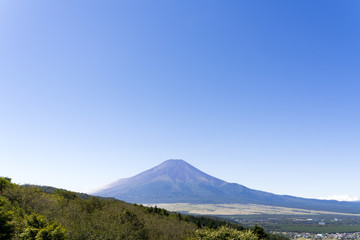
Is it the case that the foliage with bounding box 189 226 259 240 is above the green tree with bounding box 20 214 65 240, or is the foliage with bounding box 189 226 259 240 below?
below

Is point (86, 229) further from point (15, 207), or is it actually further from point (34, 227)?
point (15, 207)

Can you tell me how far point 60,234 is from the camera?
28.2 metres

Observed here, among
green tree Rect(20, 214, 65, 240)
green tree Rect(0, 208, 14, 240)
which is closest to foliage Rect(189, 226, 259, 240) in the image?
green tree Rect(20, 214, 65, 240)

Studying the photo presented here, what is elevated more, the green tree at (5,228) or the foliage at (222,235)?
the green tree at (5,228)

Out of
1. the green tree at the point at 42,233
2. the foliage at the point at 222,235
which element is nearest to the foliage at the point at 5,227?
the green tree at the point at 42,233

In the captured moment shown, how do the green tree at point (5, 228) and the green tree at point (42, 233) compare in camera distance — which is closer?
the green tree at point (42, 233)

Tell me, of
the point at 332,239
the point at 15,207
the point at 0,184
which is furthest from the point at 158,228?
the point at 332,239

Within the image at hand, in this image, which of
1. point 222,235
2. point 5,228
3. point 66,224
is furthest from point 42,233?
point 222,235

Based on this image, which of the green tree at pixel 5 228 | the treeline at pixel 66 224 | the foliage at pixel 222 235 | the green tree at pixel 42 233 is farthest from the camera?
the foliage at pixel 222 235

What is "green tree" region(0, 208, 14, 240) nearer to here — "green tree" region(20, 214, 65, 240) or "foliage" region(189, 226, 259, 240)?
"green tree" region(20, 214, 65, 240)

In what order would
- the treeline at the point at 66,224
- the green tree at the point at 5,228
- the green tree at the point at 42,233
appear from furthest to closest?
the treeline at the point at 66,224, the green tree at the point at 5,228, the green tree at the point at 42,233

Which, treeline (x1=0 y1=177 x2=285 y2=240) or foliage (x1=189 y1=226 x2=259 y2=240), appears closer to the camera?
treeline (x1=0 y1=177 x2=285 y2=240)

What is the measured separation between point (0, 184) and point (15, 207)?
19.5m

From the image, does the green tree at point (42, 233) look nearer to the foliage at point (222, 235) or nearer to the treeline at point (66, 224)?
the treeline at point (66, 224)
